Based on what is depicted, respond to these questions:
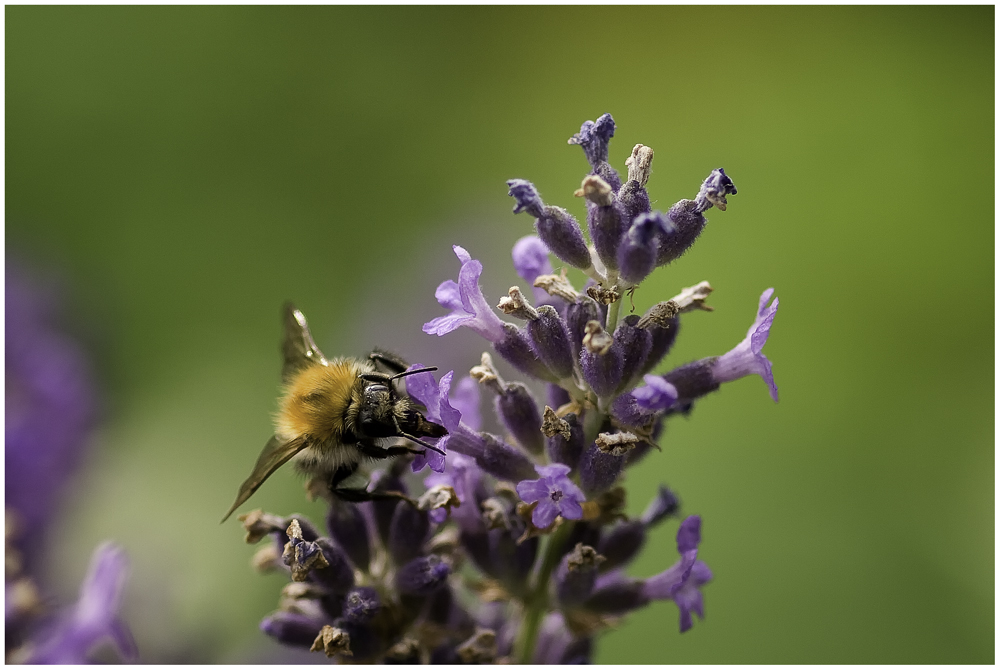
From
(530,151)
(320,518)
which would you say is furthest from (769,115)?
(320,518)

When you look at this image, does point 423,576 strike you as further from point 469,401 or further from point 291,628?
point 469,401

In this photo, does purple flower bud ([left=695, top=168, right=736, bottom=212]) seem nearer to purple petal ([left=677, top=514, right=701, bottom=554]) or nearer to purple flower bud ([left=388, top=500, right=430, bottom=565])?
purple petal ([left=677, top=514, right=701, bottom=554])

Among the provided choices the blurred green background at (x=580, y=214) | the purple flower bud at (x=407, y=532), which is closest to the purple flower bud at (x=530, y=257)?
the purple flower bud at (x=407, y=532)

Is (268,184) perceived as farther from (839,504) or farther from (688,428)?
(839,504)

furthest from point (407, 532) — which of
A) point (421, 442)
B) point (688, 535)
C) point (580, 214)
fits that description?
point (580, 214)

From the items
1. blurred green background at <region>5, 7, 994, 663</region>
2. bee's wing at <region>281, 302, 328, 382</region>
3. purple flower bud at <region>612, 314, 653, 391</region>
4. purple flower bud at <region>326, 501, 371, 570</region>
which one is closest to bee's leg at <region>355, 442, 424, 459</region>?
purple flower bud at <region>326, 501, 371, 570</region>

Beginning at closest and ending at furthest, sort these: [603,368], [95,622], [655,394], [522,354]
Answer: [655,394]
[603,368]
[522,354]
[95,622]
